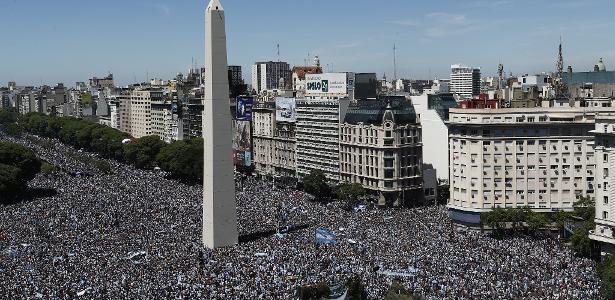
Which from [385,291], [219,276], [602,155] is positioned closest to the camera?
[385,291]

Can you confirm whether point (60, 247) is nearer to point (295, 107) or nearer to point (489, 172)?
point (489, 172)

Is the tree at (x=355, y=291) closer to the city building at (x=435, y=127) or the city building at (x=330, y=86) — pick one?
the city building at (x=435, y=127)

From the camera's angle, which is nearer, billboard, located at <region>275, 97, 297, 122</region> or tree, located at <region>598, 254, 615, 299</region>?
tree, located at <region>598, 254, 615, 299</region>

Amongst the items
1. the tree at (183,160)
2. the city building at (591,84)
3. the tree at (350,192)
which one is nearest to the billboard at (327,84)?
the tree at (183,160)

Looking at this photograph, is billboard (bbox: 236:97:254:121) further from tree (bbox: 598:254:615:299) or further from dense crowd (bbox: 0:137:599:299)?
tree (bbox: 598:254:615:299)

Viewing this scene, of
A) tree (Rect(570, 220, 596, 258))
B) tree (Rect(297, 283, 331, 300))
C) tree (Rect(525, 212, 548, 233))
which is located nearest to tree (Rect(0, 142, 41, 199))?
tree (Rect(297, 283, 331, 300))

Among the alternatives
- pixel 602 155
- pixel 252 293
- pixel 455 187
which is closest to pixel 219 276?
pixel 252 293

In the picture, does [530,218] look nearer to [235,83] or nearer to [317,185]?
[317,185]
